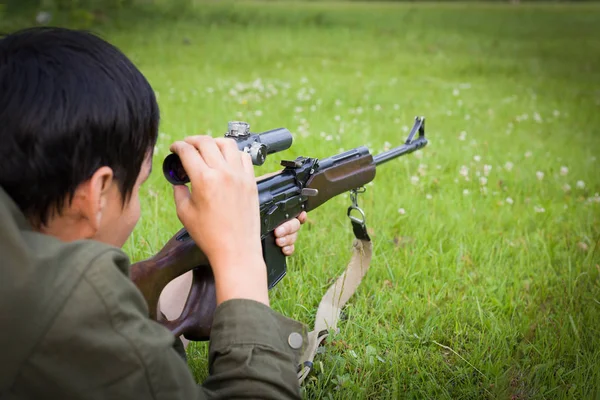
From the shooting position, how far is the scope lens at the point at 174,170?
1.77 metres

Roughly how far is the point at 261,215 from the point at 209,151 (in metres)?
0.59

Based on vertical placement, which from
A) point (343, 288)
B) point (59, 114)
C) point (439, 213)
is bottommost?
point (439, 213)

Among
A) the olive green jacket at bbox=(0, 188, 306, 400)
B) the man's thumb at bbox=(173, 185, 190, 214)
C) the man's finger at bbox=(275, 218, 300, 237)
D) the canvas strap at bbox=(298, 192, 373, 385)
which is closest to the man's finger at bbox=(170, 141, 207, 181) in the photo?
the man's thumb at bbox=(173, 185, 190, 214)

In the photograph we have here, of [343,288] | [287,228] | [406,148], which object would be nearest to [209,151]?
[287,228]

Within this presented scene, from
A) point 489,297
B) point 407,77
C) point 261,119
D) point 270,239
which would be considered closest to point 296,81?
point 407,77

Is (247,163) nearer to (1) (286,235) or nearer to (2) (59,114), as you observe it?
(2) (59,114)

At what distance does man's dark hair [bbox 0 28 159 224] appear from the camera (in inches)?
55.2

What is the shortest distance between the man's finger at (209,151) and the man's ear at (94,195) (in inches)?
10.0

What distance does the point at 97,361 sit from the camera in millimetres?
1304

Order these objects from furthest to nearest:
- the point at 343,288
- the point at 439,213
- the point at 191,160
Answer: the point at 439,213
the point at 343,288
the point at 191,160

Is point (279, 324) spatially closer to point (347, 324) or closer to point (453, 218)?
point (347, 324)


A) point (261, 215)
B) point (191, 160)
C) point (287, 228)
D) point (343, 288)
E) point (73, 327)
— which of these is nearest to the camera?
point (73, 327)

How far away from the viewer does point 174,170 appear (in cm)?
179

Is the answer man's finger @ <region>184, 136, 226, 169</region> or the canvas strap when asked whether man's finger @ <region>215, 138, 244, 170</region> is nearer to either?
man's finger @ <region>184, 136, 226, 169</region>
